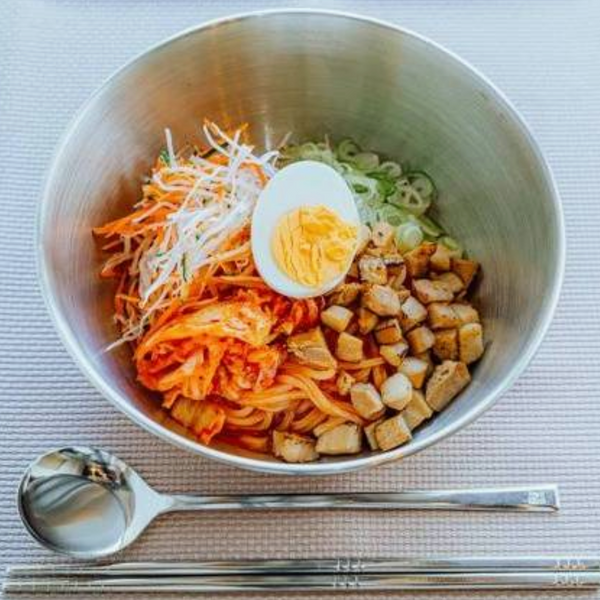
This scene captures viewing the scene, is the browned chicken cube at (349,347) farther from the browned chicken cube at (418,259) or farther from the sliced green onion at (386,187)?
the sliced green onion at (386,187)

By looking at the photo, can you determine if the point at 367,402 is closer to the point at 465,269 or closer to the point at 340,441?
the point at 340,441

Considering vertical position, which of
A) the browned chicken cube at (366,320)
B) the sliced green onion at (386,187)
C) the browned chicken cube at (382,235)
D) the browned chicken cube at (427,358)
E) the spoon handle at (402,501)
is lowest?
the spoon handle at (402,501)

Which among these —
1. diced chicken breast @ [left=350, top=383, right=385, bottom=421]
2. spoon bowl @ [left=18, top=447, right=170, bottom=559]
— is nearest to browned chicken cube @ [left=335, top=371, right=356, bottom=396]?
diced chicken breast @ [left=350, top=383, right=385, bottom=421]

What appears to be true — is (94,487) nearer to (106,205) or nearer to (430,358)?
(106,205)

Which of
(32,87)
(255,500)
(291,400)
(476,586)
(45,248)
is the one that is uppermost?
(32,87)

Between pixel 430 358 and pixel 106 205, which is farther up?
pixel 106 205

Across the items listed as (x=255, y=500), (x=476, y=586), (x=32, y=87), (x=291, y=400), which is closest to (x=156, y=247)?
(x=291, y=400)

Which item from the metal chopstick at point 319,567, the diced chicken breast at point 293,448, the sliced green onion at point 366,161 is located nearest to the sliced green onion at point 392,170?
the sliced green onion at point 366,161
